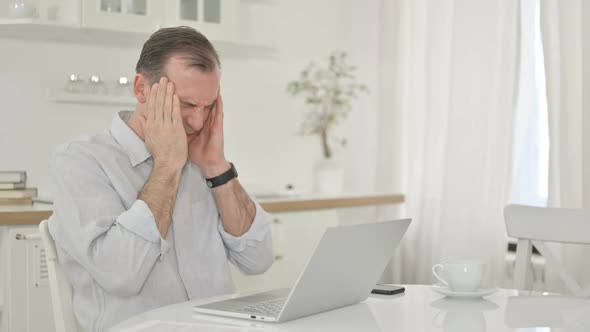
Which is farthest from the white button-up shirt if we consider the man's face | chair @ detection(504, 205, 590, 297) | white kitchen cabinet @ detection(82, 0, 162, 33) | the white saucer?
white kitchen cabinet @ detection(82, 0, 162, 33)

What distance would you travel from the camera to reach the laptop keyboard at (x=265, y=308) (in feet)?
4.74

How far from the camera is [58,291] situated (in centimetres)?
173

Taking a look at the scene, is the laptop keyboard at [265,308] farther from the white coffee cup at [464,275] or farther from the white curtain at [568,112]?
the white curtain at [568,112]

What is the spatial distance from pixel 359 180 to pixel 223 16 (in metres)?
1.20

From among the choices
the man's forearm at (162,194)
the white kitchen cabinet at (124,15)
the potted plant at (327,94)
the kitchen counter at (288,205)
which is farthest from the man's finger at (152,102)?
the potted plant at (327,94)

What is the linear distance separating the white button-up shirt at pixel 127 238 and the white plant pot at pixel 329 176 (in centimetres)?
232

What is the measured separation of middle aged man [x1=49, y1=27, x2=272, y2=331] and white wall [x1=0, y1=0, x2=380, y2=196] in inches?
69.9

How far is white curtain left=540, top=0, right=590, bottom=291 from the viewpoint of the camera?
10.9 feet

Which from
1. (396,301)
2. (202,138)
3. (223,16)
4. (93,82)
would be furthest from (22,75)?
(396,301)


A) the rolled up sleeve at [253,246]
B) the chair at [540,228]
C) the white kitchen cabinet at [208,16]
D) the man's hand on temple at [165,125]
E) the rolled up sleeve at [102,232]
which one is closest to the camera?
the rolled up sleeve at [102,232]

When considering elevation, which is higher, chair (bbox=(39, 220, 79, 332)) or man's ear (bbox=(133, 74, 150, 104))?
man's ear (bbox=(133, 74, 150, 104))

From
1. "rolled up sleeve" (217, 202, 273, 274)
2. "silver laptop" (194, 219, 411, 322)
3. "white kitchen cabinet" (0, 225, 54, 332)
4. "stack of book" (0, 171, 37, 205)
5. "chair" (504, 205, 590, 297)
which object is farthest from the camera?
"stack of book" (0, 171, 37, 205)

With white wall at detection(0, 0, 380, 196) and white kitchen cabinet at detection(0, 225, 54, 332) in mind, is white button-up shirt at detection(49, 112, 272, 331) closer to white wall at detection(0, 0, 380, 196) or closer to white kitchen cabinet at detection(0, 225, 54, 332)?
white kitchen cabinet at detection(0, 225, 54, 332)

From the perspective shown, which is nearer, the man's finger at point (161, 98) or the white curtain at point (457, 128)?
the man's finger at point (161, 98)
